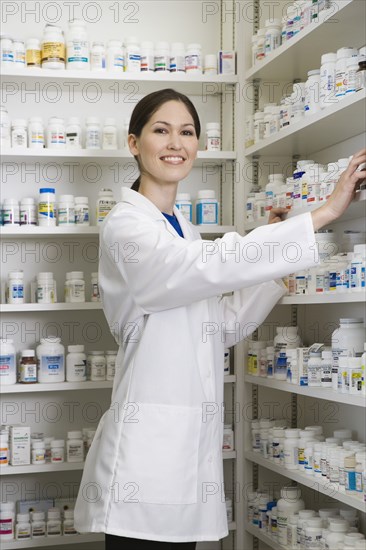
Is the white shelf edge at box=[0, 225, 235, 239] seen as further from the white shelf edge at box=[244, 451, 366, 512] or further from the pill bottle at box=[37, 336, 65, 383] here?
the white shelf edge at box=[244, 451, 366, 512]

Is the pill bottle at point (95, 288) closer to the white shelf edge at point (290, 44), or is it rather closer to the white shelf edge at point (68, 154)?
the white shelf edge at point (68, 154)

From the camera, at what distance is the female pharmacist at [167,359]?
2.18 metres

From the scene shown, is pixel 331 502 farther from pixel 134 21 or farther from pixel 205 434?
pixel 134 21

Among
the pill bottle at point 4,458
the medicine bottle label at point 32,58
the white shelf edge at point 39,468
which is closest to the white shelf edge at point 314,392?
the white shelf edge at point 39,468

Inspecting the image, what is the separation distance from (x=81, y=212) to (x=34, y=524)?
1.36 meters

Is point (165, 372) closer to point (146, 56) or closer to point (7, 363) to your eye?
point (7, 363)

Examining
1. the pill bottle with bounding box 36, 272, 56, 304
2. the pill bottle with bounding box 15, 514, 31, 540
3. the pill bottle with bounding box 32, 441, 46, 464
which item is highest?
the pill bottle with bounding box 36, 272, 56, 304

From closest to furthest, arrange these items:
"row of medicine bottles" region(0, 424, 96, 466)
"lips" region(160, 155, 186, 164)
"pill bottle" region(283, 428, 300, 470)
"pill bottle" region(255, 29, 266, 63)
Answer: "lips" region(160, 155, 186, 164), "pill bottle" region(283, 428, 300, 470), "pill bottle" region(255, 29, 266, 63), "row of medicine bottles" region(0, 424, 96, 466)

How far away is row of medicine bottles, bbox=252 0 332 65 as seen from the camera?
2766 millimetres

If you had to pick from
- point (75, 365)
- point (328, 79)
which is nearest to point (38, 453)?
point (75, 365)

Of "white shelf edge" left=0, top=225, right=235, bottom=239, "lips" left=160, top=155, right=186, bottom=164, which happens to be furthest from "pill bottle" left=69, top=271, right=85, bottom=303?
"lips" left=160, top=155, right=186, bottom=164

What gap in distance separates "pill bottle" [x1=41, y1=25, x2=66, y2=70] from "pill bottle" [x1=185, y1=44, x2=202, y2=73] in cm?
54

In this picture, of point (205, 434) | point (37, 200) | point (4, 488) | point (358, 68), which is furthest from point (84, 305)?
point (358, 68)

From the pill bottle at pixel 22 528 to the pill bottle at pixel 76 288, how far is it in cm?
95
